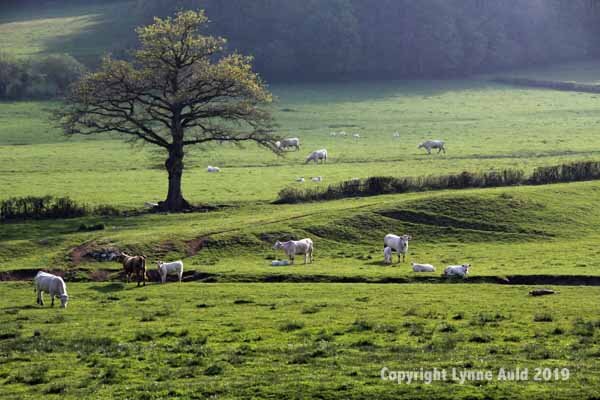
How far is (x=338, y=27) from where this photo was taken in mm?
136000

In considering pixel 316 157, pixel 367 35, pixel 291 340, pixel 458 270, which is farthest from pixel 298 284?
pixel 367 35

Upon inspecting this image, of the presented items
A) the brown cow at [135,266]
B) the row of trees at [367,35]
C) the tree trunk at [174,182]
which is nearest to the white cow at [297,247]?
the brown cow at [135,266]

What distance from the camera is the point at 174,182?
51969mm

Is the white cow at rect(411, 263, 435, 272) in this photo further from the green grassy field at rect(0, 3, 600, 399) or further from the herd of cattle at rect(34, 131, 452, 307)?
the green grassy field at rect(0, 3, 600, 399)

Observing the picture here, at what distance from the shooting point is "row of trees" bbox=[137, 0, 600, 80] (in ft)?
444

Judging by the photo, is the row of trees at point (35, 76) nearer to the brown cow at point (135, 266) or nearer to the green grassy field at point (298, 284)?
the green grassy field at point (298, 284)

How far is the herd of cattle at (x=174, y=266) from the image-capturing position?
31.4 metres

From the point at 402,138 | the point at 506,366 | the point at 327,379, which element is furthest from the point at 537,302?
the point at 402,138

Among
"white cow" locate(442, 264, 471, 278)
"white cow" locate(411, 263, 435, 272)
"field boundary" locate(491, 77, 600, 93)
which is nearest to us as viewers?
"white cow" locate(442, 264, 471, 278)

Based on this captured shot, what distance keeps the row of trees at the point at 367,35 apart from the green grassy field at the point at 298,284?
5216 cm

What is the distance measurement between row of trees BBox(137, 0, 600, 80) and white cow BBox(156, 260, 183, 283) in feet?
326

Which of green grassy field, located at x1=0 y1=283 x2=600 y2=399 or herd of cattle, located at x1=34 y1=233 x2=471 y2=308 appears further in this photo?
herd of cattle, located at x1=34 y1=233 x2=471 y2=308

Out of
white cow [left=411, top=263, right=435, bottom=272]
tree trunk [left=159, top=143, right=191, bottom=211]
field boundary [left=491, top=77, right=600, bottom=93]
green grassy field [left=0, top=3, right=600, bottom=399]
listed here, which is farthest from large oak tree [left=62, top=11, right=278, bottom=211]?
field boundary [left=491, top=77, right=600, bottom=93]

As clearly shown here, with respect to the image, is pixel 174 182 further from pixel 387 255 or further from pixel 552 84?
pixel 552 84
